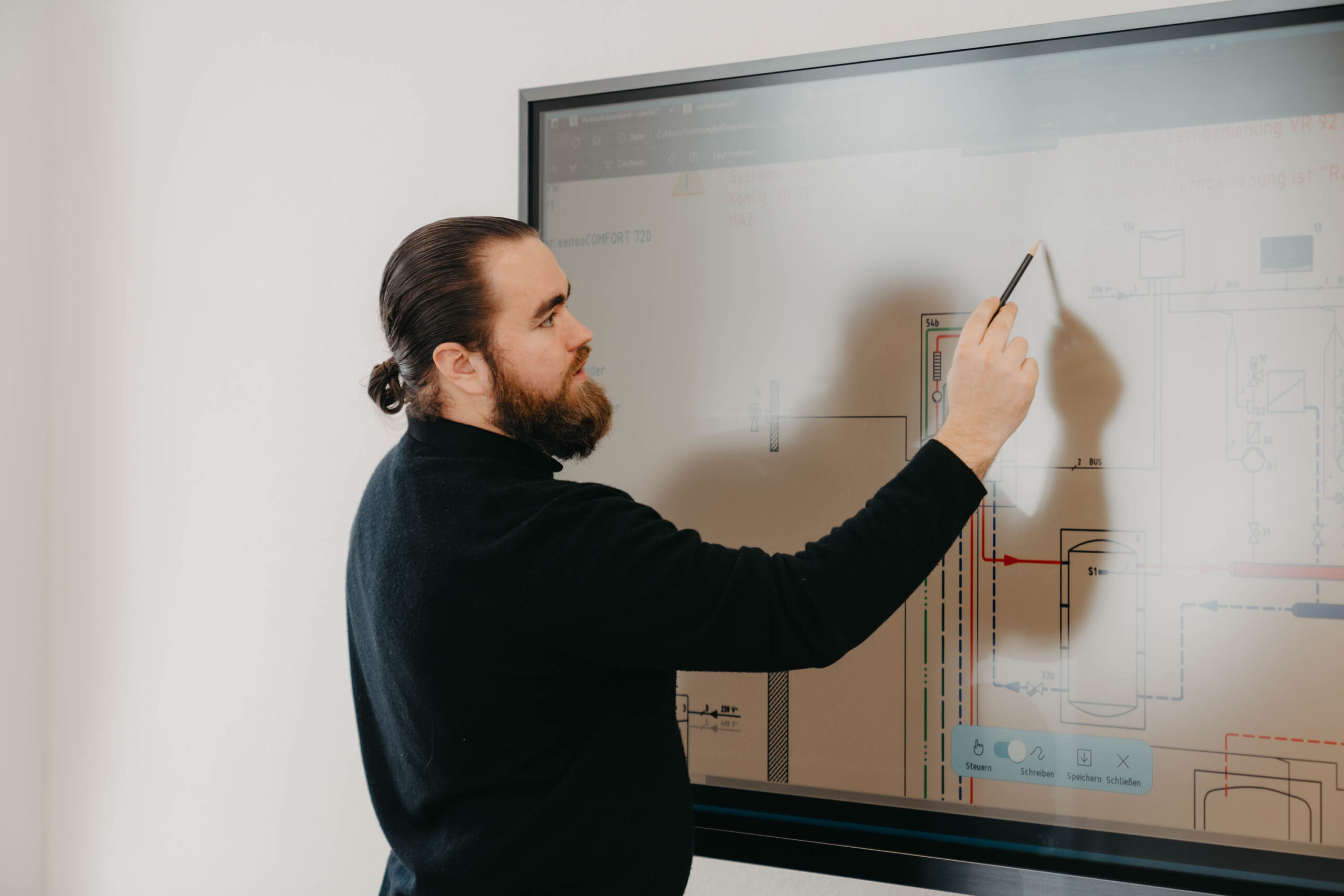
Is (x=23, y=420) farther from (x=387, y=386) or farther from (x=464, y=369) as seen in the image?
(x=464, y=369)

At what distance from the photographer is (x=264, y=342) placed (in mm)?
1508

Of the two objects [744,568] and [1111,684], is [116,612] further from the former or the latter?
[1111,684]

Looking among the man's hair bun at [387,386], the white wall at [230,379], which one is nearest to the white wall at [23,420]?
the white wall at [230,379]

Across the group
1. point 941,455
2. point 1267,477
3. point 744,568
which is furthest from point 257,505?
point 1267,477

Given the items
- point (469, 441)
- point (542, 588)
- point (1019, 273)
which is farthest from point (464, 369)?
point (1019, 273)

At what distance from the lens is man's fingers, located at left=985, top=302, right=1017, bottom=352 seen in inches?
36.7

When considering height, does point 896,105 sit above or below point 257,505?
above

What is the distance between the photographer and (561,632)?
84 cm

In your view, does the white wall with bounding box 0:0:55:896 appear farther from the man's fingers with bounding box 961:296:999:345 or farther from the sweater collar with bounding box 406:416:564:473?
the man's fingers with bounding box 961:296:999:345

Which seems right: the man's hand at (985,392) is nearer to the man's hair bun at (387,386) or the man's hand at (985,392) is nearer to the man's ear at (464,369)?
the man's ear at (464,369)

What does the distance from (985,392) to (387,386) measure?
69 centimetres

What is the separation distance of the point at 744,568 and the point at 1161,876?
2.00 ft

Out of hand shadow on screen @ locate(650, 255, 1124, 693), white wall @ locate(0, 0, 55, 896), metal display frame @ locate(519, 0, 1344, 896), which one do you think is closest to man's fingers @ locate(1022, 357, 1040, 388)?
hand shadow on screen @ locate(650, 255, 1124, 693)

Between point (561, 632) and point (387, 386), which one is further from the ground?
point (387, 386)
